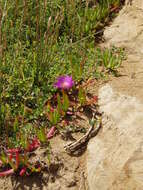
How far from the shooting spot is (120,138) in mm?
3035

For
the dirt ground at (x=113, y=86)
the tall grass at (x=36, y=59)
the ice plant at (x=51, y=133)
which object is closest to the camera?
the dirt ground at (x=113, y=86)

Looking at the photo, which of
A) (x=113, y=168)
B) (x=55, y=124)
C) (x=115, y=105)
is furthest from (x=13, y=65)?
(x=113, y=168)

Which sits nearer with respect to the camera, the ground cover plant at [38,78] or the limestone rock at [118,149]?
the limestone rock at [118,149]

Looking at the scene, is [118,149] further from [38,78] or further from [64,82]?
[38,78]

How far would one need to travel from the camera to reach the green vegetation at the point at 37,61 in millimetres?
3285

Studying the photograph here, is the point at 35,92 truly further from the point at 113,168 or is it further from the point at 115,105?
the point at 113,168

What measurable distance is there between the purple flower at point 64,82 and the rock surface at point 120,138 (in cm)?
29

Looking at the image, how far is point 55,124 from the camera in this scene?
3.27 m

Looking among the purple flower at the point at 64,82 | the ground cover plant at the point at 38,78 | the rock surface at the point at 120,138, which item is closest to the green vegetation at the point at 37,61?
the ground cover plant at the point at 38,78

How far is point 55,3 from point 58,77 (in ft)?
4.14

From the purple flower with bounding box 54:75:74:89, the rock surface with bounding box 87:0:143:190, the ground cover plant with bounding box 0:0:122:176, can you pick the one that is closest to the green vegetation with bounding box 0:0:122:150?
the ground cover plant with bounding box 0:0:122:176

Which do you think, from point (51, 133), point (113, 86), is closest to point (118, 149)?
point (51, 133)

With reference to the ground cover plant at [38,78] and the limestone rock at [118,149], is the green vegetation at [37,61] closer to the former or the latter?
the ground cover plant at [38,78]

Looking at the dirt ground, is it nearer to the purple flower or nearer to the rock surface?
the rock surface
